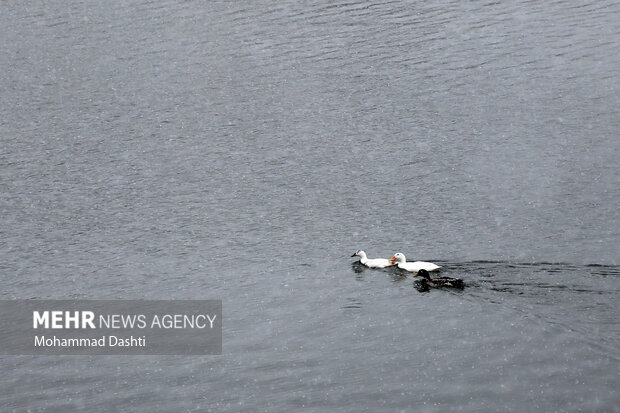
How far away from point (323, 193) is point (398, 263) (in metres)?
9.24

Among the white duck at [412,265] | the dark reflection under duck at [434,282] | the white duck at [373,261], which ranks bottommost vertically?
the dark reflection under duck at [434,282]

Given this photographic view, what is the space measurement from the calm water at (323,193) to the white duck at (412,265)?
80 cm

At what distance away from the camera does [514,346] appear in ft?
112

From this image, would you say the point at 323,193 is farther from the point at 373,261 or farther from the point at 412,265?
the point at 412,265

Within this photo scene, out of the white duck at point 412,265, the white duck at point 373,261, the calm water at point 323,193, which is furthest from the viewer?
the white duck at point 373,261

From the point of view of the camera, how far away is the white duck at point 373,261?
40.4 m

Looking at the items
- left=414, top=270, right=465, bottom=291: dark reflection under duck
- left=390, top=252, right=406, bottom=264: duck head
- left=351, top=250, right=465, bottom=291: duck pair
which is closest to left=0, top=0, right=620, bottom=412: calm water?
left=414, top=270, right=465, bottom=291: dark reflection under duck

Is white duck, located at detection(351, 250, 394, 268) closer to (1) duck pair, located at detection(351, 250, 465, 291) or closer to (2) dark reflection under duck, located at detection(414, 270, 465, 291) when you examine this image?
(1) duck pair, located at detection(351, 250, 465, 291)

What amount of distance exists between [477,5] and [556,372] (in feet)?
162

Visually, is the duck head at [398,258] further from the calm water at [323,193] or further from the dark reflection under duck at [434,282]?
the dark reflection under duck at [434,282]

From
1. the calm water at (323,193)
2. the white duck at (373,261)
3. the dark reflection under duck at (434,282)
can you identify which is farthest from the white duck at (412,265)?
the calm water at (323,193)

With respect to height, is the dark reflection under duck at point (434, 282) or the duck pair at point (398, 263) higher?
the duck pair at point (398, 263)

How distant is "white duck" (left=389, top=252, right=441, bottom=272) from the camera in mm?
39375

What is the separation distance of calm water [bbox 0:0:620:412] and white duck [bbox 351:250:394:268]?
741 millimetres
